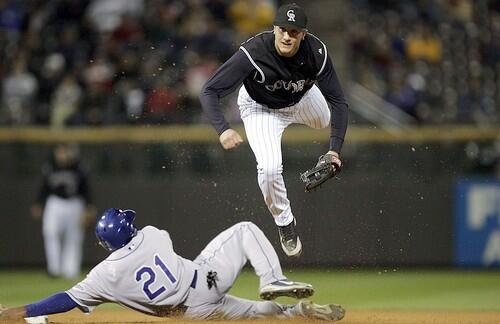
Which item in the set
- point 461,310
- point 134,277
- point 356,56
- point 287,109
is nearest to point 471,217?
point 356,56

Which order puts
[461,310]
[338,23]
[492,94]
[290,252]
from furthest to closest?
[338,23], [492,94], [461,310], [290,252]

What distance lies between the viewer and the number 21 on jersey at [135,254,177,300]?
739cm

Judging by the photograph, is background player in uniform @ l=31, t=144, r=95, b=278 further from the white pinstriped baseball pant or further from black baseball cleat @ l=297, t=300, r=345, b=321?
black baseball cleat @ l=297, t=300, r=345, b=321

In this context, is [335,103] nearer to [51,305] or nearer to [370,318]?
[370,318]

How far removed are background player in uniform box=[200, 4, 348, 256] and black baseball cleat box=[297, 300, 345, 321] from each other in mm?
453

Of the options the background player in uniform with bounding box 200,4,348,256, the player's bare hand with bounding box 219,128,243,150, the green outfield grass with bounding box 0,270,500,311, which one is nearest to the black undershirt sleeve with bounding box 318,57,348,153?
the background player in uniform with bounding box 200,4,348,256

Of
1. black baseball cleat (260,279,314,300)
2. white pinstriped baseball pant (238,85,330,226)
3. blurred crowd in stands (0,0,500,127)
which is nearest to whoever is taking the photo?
black baseball cleat (260,279,314,300)

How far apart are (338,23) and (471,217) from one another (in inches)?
156

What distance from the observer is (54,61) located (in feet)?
47.8

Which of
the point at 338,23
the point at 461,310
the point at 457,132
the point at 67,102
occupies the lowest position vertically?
the point at 461,310

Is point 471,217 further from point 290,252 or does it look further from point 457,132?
point 290,252

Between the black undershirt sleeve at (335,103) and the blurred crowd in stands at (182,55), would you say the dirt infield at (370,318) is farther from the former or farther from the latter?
the blurred crowd in stands at (182,55)

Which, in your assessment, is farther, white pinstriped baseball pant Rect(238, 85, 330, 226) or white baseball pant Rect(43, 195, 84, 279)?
white baseball pant Rect(43, 195, 84, 279)

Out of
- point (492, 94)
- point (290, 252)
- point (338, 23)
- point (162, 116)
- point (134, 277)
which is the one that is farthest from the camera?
point (338, 23)
